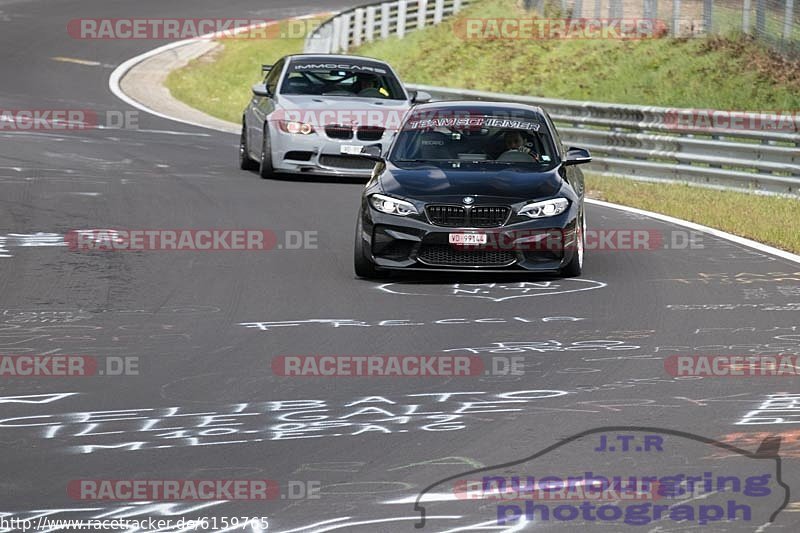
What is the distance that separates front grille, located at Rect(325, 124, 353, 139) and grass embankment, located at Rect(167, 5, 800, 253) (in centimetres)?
317


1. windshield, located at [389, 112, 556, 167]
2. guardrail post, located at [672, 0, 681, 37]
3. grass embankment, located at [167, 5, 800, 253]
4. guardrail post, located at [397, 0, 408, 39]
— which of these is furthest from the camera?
guardrail post, located at [397, 0, 408, 39]

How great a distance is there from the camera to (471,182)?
42.7 feet

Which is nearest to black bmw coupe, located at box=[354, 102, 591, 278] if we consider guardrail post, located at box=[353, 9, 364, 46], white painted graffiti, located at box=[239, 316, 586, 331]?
white painted graffiti, located at box=[239, 316, 586, 331]

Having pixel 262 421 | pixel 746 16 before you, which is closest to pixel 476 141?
pixel 262 421

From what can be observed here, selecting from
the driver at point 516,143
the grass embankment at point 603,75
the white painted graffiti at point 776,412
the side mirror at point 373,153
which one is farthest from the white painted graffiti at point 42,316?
the grass embankment at point 603,75

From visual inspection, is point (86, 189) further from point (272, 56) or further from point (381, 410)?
point (272, 56)

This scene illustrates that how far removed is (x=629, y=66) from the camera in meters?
32.6

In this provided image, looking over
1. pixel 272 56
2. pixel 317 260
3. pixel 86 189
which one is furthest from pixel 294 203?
pixel 272 56

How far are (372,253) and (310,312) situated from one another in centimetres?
159

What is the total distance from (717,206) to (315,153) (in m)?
5.23

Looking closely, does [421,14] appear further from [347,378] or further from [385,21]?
[347,378]

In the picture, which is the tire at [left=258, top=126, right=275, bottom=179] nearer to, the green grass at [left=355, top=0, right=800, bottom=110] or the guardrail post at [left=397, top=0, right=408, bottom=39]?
the green grass at [left=355, top=0, right=800, bottom=110]

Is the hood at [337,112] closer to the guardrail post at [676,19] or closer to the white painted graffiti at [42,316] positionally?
the white painted graffiti at [42,316]

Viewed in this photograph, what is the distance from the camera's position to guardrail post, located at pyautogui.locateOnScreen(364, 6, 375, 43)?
4153 cm
